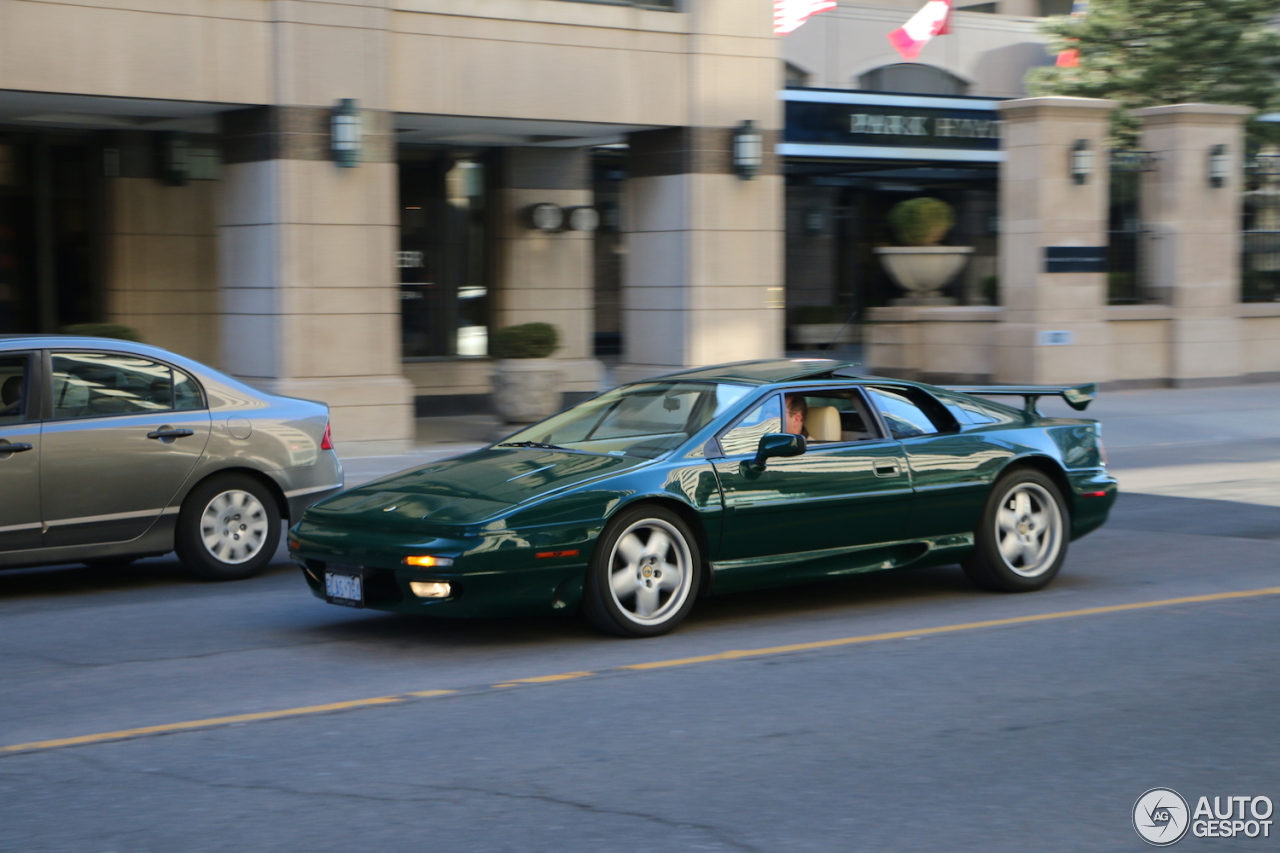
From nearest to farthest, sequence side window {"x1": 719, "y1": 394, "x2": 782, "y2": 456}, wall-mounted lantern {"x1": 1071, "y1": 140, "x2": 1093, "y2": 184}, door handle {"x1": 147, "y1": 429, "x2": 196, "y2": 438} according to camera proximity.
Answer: side window {"x1": 719, "y1": 394, "x2": 782, "y2": 456}, door handle {"x1": 147, "y1": 429, "x2": 196, "y2": 438}, wall-mounted lantern {"x1": 1071, "y1": 140, "x2": 1093, "y2": 184}

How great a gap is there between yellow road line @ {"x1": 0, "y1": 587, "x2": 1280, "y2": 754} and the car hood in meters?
0.91

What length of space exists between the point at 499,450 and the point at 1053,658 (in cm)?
305

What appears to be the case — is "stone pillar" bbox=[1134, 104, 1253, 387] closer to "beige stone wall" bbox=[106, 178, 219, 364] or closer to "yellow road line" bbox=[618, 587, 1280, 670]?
"beige stone wall" bbox=[106, 178, 219, 364]

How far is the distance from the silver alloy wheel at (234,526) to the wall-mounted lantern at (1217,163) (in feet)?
61.6

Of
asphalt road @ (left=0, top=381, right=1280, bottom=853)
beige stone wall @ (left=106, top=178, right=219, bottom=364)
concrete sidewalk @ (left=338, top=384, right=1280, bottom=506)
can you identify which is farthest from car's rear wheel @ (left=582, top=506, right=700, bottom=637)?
beige stone wall @ (left=106, top=178, right=219, bottom=364)

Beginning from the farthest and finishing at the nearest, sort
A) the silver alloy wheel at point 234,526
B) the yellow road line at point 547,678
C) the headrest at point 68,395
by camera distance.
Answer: the silver alloy wheel at point 234,526, the headrest at point 68,395, the yellow road line at point 547,678

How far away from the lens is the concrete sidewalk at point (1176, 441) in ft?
45.5

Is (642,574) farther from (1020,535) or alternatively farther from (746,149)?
Answer: (746,149)

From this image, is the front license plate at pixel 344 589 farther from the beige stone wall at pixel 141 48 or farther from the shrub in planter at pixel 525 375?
the shrub in planter at pixel 525 375

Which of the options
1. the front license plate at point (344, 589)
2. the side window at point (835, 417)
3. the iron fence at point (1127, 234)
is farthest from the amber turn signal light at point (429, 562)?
the iron fence at point (1127, 234)

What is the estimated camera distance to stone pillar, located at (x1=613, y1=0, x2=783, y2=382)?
18.4 metres

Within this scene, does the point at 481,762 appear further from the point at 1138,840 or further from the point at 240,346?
the point at 240,346

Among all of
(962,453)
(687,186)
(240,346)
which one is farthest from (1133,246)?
(962,453)

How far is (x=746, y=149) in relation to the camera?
729 inches
